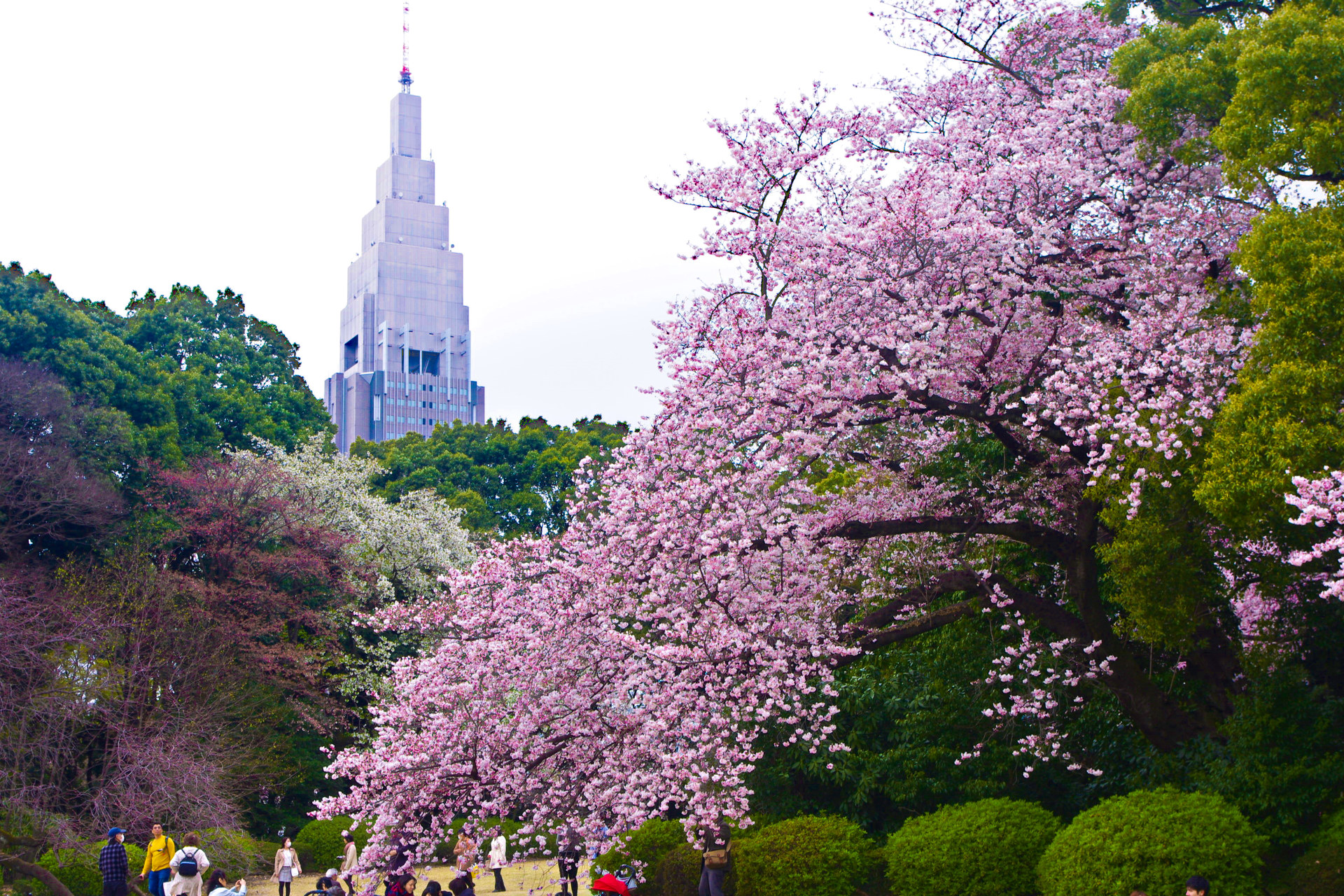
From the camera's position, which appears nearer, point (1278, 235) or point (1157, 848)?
point (1278, 235)

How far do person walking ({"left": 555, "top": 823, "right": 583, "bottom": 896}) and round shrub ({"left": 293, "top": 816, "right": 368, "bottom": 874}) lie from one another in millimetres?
8335

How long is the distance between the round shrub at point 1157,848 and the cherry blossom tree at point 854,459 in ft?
4.72

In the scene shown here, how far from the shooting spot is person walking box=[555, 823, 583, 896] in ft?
35.9

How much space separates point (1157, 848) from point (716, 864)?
3978 mm

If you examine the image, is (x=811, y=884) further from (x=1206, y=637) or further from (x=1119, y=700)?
(x=1206, y=637)

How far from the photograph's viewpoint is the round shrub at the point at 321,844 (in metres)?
22.4

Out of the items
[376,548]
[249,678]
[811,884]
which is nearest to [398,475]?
[376,548]

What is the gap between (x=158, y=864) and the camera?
38.6 ft

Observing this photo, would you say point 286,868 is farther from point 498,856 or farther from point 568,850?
point 568,850

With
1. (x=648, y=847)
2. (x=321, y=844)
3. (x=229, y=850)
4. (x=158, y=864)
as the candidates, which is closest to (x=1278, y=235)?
(x=648, y=847)

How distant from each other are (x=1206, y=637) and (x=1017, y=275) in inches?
165

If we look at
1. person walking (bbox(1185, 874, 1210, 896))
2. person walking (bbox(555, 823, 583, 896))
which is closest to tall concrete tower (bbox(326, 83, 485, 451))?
person walking (bbox(555, 823, 583, 896))

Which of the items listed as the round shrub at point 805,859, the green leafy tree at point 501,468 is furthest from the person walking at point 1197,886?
the green leafy tree at point 501,468

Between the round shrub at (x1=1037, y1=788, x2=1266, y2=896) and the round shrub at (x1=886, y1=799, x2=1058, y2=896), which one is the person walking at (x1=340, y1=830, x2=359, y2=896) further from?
the round shrub at (x1=1037, y1=788, x2=1266, y2=896)
